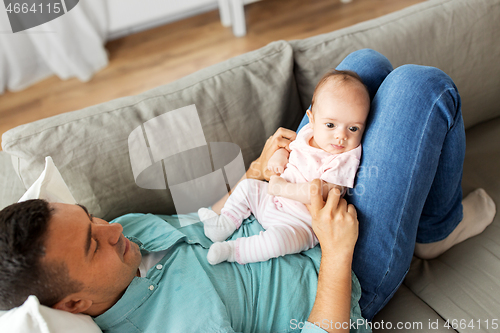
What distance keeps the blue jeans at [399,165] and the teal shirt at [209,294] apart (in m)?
0.10

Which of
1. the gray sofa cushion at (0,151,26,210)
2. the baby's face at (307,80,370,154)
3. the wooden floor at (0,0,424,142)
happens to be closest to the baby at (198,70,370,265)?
the baby's face at (307,80,370,154)

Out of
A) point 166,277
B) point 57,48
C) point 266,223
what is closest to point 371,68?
point 266,223

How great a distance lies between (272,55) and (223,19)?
191 cm

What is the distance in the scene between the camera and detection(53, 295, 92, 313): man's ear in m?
0.75

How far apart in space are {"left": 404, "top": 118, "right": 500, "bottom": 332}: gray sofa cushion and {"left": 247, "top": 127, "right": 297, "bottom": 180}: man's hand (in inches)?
22.5

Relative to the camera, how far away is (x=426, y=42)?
1309mm

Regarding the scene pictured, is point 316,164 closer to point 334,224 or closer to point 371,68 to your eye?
point 334,224

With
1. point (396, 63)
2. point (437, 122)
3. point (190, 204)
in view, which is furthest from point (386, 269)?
point (396, 63)

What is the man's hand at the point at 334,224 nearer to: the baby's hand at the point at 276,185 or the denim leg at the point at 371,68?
the baby's hand at the point at 276,185

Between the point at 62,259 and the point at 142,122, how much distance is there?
0.50 m

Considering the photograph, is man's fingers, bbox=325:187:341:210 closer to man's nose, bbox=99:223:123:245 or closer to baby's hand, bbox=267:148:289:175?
baby's hand, bbox=267:148:289:175

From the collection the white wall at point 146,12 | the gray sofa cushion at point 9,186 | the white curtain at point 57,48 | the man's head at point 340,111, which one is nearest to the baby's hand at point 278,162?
the man's head at point 340,111

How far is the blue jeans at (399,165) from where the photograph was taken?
34.2 inches

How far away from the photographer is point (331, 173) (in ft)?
3.01
